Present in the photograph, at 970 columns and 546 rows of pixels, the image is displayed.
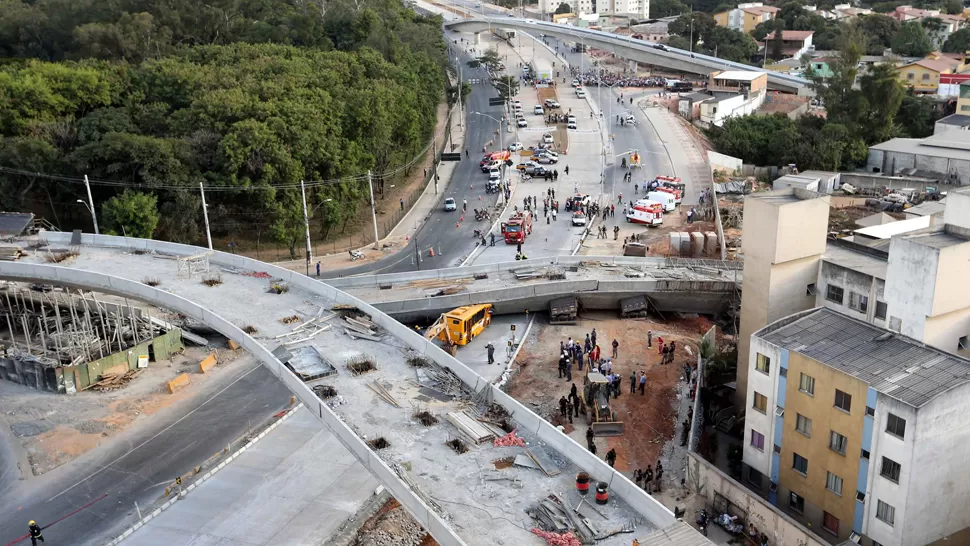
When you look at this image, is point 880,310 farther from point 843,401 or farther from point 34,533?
point 34,533

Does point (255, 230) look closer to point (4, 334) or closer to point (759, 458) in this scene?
point (4, 334)

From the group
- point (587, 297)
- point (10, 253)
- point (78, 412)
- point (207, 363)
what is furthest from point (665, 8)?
point (78, 412)

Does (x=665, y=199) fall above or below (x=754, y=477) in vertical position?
above

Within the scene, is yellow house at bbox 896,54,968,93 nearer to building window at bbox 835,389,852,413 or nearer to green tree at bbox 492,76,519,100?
green tree at bbox 492,76,519,100

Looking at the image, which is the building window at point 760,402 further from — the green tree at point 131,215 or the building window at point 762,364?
the green tree at point 131,215

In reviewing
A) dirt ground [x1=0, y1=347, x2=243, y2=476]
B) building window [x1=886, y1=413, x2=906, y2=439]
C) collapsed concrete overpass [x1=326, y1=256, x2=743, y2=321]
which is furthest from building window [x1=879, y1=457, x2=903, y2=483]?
dirt ground [x1=0, y1=347, x2=243, y2=476]

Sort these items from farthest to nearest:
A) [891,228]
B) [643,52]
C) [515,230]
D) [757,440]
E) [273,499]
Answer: [643,52] → [515,230] → [891,228] → [273,499] → [757,440]

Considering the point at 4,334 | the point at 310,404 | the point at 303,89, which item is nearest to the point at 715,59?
the point at 303,89
